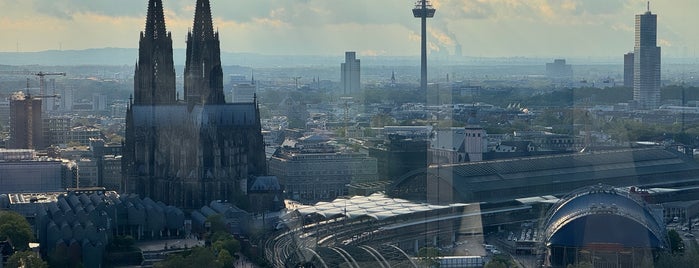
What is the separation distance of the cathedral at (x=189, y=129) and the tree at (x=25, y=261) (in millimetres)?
12812

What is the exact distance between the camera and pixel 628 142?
2562 inches

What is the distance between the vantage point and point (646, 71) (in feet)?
364

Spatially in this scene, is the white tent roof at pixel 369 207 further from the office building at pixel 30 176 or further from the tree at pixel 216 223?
the office building at pixel 30 176

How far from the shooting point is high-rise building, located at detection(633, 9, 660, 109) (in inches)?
4088

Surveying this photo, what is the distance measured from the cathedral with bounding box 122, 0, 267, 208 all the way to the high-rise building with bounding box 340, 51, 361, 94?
5953 centimetres

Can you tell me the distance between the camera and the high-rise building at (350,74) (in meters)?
115

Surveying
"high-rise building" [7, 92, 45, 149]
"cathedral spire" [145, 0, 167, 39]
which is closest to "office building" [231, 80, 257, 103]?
"high-rise building" [7, 92, 45, 149]

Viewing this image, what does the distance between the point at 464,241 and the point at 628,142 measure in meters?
26.4

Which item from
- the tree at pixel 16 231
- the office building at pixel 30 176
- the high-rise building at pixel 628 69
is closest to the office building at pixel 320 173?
the office building at pixel 30 176

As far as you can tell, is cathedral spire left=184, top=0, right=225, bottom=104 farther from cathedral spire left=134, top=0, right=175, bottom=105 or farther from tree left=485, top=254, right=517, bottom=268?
tree left=485, top=254, right=517, bottom=268

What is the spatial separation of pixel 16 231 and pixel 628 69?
82650 mm

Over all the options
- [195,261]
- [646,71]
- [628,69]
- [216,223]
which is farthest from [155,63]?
[628,69]

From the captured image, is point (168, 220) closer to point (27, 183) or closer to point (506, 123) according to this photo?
point (27, 183)

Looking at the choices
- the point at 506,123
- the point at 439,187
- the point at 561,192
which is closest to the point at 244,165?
the point at 439,187
